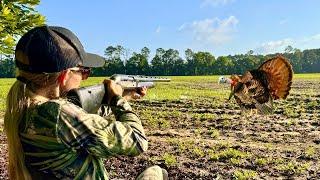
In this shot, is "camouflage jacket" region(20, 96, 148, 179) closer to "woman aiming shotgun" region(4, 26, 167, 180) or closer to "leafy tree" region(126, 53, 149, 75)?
"woman aiming shotgun" region(4, 26, 167, 180)

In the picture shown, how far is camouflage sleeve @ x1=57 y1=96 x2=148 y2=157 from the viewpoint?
2521 millimetres

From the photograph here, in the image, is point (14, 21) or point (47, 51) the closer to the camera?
point (47, 51)

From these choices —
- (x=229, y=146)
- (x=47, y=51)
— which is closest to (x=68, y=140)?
(x=47, y=51)

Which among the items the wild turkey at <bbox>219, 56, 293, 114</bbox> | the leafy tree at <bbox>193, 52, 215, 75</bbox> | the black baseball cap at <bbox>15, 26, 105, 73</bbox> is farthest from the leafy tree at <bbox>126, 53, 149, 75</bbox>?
the black baseball cap at <bbox>15, 26, 105, 73</bbox>

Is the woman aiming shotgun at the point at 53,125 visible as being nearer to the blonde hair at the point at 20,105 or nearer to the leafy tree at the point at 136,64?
the blonde hair at the point at 20,105

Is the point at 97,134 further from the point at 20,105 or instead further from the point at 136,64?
the point at 136,64

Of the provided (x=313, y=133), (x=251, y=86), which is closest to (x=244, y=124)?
(x=313, y=133)

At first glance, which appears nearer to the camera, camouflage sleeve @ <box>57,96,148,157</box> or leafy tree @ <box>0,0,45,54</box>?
camouflage sleeve @ <box>57,96,148,157</box>

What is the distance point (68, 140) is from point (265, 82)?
70.1 inches

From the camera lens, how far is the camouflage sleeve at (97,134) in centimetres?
252

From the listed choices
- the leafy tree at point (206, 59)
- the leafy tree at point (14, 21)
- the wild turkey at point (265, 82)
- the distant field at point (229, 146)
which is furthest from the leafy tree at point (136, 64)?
the wild turkey at point (265, 82)

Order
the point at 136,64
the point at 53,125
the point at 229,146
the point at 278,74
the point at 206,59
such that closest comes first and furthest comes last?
the point at 53,125 < the point at 278,74 < the point at 229,146 < the point at 206,59 < the point at 136,64

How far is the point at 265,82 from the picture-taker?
3.73 m

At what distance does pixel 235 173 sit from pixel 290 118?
8.77m
